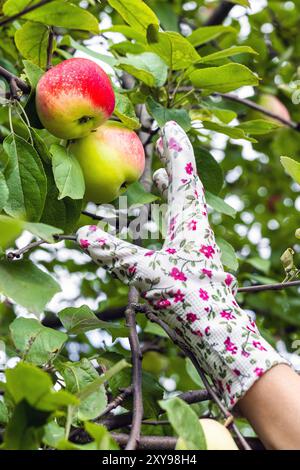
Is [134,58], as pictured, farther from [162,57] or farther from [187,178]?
[187,178]

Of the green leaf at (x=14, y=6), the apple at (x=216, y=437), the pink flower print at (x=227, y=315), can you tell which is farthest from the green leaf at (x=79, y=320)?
the green leaf at (x=14, y=6)

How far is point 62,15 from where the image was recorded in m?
1.06

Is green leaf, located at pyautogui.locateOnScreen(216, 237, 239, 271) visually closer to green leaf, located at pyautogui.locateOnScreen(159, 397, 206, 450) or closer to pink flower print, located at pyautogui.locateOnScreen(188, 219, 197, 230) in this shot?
pink flower print, located at pyautogui.locateOnScreen(188, 219, 197, 230)

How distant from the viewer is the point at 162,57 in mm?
1277

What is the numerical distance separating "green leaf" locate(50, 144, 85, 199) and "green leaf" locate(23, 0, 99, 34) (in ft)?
0.63

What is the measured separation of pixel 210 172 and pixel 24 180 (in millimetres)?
475

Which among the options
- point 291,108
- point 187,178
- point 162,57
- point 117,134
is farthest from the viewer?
point 291,108

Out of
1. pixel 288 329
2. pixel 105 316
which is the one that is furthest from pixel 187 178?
pixel 288 329

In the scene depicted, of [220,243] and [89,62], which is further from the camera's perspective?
[220,243]

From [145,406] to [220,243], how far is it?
0.36 meters

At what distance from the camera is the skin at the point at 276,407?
824mm

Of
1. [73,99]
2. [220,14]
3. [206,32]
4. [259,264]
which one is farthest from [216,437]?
[220,14]

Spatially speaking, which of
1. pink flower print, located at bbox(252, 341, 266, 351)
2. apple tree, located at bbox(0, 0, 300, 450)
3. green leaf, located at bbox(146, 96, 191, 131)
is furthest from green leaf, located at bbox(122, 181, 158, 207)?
pink flower print, located at bbox(252, 341, 266, 351)

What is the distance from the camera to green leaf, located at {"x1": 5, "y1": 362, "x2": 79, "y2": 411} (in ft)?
2.14
